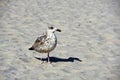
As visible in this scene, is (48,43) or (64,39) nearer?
(48,43)

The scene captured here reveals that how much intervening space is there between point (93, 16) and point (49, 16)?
212cm

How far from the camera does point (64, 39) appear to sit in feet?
47.8

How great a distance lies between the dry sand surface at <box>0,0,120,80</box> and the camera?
35.2 feet

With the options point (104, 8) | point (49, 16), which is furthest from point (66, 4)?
point (49, 16)

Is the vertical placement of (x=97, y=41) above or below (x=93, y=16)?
below

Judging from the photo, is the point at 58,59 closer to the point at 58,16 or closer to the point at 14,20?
the point at 14,20

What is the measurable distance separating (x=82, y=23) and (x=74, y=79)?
7.23m

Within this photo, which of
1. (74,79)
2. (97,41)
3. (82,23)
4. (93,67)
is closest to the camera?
(74,79)

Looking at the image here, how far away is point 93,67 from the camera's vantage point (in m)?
11.2

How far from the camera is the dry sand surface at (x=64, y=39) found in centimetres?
1073

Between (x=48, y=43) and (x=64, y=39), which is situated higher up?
(x=64, y=39)

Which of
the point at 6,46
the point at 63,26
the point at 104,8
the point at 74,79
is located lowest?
the point at 74,79

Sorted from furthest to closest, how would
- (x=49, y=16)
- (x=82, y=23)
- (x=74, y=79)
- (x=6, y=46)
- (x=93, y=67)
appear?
(x=49, y=16) → (x=82, y=23) → (x=6, y=46) → (x=93, y=67) → (x=74, y=79)

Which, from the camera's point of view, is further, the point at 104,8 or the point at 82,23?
the point at 104,8
